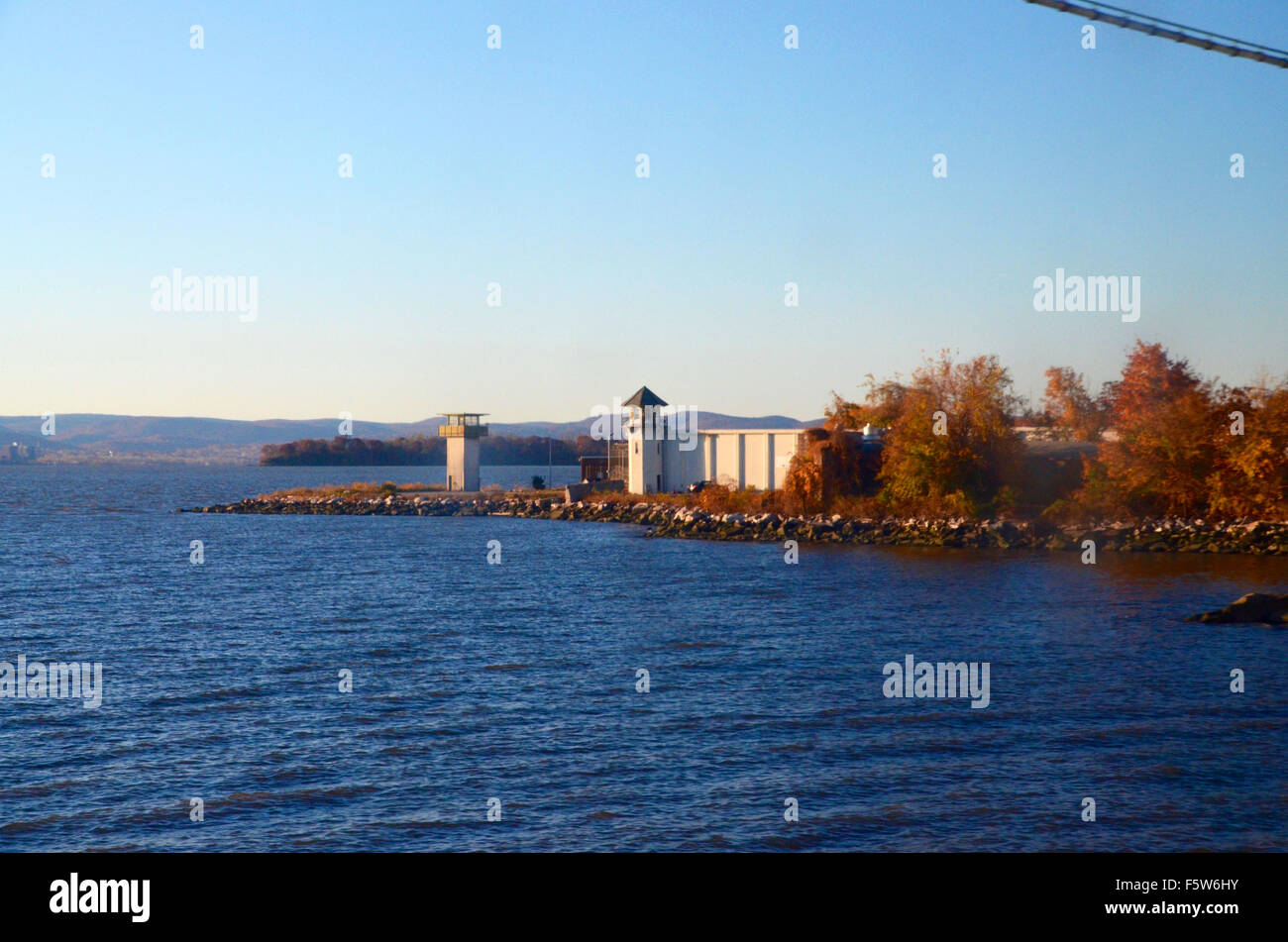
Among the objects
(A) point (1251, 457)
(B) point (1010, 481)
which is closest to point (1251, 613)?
(A) point (1251, 457)

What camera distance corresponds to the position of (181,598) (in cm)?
3488

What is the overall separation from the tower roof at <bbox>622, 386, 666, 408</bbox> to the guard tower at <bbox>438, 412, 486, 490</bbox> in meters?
18.6

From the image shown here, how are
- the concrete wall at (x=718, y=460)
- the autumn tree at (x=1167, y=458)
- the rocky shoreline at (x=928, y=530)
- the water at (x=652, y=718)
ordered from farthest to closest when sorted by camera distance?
the concrete wall at (x=718, y=460) → the autumn tree at (x=1167, y=458) → the rocky shoreline at (x=928, y=530) → the water at (x=652, y=718)

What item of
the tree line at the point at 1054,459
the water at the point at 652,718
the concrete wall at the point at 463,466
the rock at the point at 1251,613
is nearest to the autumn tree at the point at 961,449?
the tree line at the point at 1054,459

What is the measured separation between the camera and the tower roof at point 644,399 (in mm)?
67562

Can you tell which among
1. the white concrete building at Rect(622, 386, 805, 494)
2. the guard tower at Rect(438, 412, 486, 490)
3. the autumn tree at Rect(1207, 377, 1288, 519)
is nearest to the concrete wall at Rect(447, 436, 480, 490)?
the guard tower at Rect(438, 412, 486, 490)

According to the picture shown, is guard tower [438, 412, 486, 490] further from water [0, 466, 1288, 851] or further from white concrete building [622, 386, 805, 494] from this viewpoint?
water [0, 466, 1288, 851]

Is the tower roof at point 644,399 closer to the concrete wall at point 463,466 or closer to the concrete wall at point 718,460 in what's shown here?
the concrete wall at point 718,460

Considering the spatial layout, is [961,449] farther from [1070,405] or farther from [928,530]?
[1070,405]

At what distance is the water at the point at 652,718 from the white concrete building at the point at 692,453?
85.4 feet

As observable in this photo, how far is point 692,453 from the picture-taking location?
69500 mm

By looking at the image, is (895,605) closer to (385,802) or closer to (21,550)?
(385,802)
